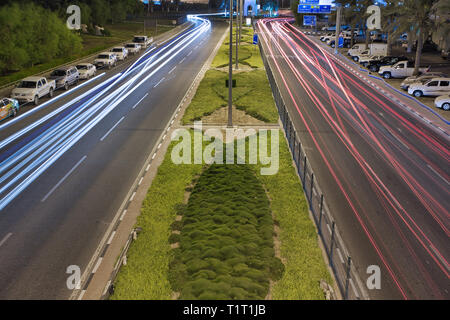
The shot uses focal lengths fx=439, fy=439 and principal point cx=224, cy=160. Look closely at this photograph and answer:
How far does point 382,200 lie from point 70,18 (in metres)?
Answer: 52.8

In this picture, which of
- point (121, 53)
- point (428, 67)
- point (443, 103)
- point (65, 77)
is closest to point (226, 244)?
point (443, 103)

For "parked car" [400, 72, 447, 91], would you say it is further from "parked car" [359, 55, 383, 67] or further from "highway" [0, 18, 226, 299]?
"highway" [0, 18, 226, 299]

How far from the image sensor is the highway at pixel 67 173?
13.5m

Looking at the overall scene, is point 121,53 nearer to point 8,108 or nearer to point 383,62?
point 8,108

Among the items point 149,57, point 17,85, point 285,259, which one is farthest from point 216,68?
point 285,259

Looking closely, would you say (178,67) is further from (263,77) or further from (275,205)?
(275,205)

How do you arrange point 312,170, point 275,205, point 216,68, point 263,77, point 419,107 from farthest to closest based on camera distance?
point 216,68, point 263,77, point 419,107, point 312,170, point 275,205

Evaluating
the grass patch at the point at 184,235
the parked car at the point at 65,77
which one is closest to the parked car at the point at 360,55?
the parked car at the point at 65,77

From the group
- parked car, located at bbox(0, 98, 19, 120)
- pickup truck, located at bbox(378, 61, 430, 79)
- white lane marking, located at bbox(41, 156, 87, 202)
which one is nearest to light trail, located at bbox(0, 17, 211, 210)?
white lane marking, located at bbox(41, 156, 87, 202)

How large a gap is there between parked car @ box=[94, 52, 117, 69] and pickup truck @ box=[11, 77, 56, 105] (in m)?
14.1

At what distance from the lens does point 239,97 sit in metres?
36.0

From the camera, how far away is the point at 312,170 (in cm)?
2062

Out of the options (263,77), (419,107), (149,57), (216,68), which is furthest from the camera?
(149,57)

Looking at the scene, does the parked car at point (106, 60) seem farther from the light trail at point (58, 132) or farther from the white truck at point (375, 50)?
the white truck at point (375, 50)
